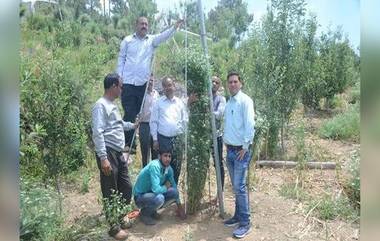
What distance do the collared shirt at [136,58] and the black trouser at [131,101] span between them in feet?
0.19

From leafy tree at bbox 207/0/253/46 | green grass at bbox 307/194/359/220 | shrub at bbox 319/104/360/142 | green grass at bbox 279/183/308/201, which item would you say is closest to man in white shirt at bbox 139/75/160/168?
green grass at bbox 279/183/308/201

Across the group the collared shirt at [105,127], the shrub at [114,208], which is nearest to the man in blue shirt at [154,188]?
the shrub at [114,208]

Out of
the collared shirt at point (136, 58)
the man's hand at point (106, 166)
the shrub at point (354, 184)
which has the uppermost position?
the collared shirt at point (136, 58)

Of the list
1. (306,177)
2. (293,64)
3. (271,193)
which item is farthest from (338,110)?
(271,193)

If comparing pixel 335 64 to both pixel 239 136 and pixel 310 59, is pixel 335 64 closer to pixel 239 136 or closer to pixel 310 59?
pixel 310 59

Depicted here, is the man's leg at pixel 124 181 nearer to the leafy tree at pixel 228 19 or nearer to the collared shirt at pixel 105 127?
the collared shirt at pixel 105 127

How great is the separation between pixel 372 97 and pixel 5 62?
3.81 ft

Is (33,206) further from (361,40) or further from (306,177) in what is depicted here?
(306,177)

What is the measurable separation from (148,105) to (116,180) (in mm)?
882

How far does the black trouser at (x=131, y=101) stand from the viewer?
13.6ft

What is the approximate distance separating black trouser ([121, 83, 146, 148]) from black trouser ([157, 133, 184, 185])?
1.40 ft

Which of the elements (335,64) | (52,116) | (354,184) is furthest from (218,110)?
(335,64)

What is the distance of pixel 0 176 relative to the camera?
4.63ft

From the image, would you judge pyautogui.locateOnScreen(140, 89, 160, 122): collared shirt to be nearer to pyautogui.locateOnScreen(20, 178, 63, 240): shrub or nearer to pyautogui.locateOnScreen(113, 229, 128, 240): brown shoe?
pyautogui.locateOnScreen(113, 229, 128, 240): brown shoe
